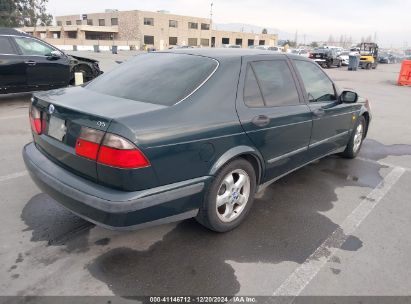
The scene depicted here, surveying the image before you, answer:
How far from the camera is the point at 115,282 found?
2.58m

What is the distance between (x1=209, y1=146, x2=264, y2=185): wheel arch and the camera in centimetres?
290

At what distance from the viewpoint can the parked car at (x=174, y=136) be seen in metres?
2.50

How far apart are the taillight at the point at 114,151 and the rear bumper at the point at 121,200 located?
0.21m

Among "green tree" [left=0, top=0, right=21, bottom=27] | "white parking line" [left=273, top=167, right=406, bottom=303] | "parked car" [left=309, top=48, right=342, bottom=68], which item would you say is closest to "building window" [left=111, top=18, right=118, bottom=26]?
"green tree" [left=0, top=0, right=21, bottom=27]

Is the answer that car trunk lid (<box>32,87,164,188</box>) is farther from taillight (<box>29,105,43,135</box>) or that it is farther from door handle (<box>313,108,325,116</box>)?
door handle (<box>313,108,325,116</box>)

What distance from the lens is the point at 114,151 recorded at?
2441 mm

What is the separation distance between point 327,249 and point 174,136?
1.69m

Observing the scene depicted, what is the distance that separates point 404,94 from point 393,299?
14337mm

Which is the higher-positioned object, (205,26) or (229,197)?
(205,26)

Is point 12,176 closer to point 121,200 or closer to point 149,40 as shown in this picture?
point 121,200

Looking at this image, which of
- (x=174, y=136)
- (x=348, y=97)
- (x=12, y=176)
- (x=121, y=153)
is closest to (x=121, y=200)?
(x=121, y=153)

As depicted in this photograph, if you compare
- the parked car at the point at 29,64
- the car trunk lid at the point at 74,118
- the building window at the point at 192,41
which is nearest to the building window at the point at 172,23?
the building window at the point at 192,41

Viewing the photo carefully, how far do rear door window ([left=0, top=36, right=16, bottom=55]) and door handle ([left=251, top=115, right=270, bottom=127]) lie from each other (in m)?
7.14

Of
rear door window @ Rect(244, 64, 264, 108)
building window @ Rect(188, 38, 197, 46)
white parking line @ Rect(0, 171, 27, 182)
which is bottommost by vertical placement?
building window @ Rect(188, 38, 197, 46)
